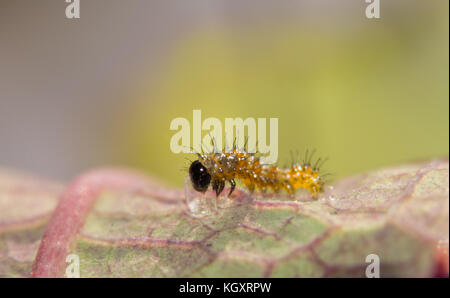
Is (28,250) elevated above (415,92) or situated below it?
below

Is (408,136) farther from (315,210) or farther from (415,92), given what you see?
(315,210)

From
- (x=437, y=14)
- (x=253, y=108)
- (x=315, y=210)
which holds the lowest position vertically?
(x=315, y=210)

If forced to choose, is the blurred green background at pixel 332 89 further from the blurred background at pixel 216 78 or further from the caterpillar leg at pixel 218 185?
the caterpillar leg at pixel 218 185

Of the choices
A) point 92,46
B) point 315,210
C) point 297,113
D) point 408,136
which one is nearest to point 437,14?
point 408,136

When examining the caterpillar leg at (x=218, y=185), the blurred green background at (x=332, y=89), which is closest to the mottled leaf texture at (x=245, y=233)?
the caterpillar leg at (x=218, y=185)

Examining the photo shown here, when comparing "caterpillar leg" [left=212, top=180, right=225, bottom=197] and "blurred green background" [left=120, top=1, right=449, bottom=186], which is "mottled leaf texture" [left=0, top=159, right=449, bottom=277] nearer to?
"caterpillar leg" [left=212, top=180, right=225, bottom=197]

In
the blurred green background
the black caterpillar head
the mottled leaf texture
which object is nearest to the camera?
the mottled leaf texture

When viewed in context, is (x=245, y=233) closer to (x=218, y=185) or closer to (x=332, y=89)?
(x=218, y=185)

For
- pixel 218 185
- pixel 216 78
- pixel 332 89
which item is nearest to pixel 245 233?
pixel 218 185

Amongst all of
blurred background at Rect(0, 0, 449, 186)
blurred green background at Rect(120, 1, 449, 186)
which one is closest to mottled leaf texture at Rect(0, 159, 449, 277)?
blurred green background at Rect(120, 1, 449, 186)
